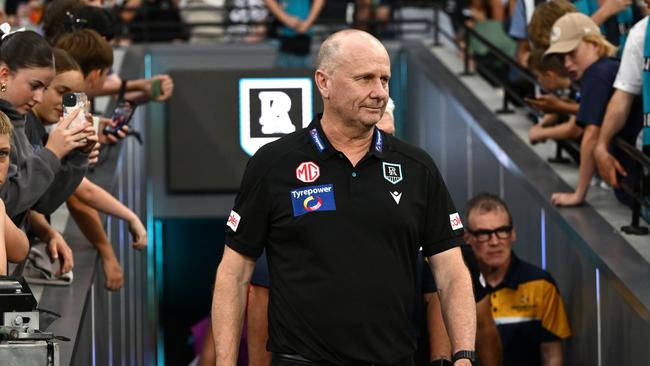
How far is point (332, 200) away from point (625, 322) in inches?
94.0

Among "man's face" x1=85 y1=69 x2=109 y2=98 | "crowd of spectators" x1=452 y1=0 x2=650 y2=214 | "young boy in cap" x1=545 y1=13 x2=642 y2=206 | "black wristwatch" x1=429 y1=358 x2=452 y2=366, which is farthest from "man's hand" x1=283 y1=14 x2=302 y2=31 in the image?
"black wristwatch" x1=429 y1=358 x2=452 y2=366

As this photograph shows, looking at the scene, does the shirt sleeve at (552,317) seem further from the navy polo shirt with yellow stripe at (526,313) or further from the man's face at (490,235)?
the man's face at (490,235)

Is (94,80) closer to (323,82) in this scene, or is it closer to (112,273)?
(112,273)

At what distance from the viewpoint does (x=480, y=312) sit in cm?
720

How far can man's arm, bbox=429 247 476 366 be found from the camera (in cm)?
515

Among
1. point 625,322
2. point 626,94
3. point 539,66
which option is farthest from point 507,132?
point 625,322

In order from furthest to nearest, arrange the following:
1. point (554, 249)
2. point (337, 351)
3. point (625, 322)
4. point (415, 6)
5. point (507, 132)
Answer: point (415, 6) < point (507, 132) < point (554, 249) < point (625, 322) < point (337, 351)

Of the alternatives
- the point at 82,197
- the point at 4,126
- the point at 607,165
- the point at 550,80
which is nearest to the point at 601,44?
the point at 607,165

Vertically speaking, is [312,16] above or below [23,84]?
below

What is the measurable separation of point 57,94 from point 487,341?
7.99ft

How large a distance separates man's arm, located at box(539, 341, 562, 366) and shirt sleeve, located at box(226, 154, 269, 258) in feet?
9.55

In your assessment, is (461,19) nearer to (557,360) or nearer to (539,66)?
(539,66)

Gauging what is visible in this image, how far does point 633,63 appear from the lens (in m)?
7.47

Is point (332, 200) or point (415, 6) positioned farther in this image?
point (415, 6)
